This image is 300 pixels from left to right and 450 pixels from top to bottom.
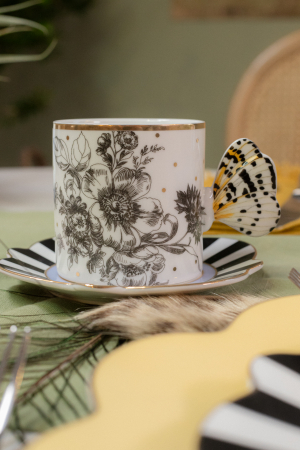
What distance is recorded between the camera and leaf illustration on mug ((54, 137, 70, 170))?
36 centimetres

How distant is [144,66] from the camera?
7.53 ft

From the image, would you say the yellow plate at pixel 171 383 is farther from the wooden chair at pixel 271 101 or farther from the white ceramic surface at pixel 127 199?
the wooden chair at pixel 271 101

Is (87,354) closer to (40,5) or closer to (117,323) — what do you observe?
(117,323)

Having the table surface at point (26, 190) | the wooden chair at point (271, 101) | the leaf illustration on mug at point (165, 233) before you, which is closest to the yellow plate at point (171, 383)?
the leaf illustration on mug at point (165, 233)

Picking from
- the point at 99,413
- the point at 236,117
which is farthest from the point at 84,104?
the point at 99,413

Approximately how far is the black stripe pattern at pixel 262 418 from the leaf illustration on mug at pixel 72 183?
0.21m

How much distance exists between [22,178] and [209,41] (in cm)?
162

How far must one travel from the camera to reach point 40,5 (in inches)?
79.5

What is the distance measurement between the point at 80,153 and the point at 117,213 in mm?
54

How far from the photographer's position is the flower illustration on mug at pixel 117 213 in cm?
34

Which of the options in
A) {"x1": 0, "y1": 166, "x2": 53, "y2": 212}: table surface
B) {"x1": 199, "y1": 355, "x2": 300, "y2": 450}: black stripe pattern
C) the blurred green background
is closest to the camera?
{"x1": 199, "y1": 355, "x2": 300, "y2": 450}: black stripe pattern

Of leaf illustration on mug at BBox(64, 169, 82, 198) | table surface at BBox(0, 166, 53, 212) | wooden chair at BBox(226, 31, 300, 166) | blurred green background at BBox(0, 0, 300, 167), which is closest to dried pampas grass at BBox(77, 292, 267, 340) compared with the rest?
leaf illustration on mug at BBox(64, 169, 82, 198)

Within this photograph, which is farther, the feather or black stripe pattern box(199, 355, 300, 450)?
the feather

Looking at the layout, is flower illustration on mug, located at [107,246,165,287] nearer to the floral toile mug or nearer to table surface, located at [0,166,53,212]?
the floral toile mug
